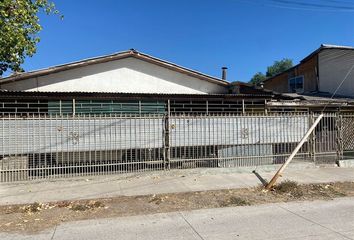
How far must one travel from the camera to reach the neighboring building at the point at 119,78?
14.7 metres

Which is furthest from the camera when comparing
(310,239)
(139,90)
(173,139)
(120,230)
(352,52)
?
(352,52)

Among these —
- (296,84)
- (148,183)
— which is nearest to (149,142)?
(148,183)

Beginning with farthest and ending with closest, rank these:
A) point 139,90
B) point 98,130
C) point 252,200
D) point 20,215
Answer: point 139,90 → point 98,130 → point 252,200 → point 20,215

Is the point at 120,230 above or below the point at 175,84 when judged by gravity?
below

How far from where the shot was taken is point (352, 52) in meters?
23.3

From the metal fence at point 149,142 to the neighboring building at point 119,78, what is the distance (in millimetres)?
5552

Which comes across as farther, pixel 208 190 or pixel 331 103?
pixel 331 103

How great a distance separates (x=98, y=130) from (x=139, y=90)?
6692mm

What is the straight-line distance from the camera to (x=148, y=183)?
9094 mm

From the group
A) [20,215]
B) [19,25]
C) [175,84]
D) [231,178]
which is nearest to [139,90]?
[175,84]

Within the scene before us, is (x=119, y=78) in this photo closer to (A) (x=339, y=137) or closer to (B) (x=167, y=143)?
(B) (x=167, y=143)

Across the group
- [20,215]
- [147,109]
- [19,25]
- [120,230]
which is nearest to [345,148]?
[147,109]

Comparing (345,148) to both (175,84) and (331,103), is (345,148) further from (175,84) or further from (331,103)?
(175,84)

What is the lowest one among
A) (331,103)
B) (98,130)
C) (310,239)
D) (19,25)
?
(310,239)
